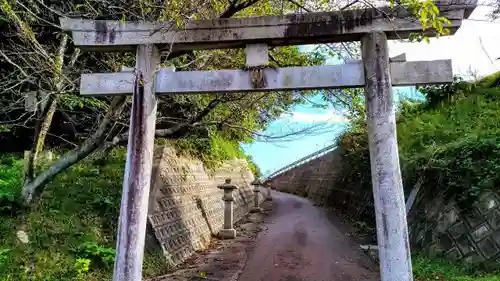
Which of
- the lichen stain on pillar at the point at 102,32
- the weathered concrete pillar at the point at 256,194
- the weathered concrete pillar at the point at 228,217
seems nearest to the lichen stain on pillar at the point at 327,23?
the lichen stain on pillar at the point at 102,32

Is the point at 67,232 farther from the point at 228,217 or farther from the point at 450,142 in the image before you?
the point at 450,142

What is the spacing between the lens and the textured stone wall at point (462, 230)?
7059 millimetres

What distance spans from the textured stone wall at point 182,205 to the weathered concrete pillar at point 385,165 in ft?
15.6

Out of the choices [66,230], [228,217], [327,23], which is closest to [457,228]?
[327,23]

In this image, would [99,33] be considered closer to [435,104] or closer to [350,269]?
[350,269]

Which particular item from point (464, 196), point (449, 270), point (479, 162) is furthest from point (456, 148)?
point (449, 270)

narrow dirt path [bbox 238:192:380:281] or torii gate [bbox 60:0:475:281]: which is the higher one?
torii gate [bbox 60:0:475:281]

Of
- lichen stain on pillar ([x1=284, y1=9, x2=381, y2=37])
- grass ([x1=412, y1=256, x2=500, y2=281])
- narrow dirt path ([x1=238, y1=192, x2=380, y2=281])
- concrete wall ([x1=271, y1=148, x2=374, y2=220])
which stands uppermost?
lichen stain on pillar ([x1=284, y1=9, x2=381, y2=37])

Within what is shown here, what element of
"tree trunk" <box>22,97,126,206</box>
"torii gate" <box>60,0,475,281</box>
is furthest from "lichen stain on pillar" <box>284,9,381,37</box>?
"tree trunk" <box>22,97,126,206</box>

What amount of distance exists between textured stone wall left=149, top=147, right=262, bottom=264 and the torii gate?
3216 mm

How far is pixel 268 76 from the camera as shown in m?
5.45

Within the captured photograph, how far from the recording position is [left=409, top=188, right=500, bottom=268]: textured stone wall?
7.06 metres

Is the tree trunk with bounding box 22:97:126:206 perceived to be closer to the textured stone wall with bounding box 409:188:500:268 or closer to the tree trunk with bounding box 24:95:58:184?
the tree trunk with bounding box 24:95:58:184

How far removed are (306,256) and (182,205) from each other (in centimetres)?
344
